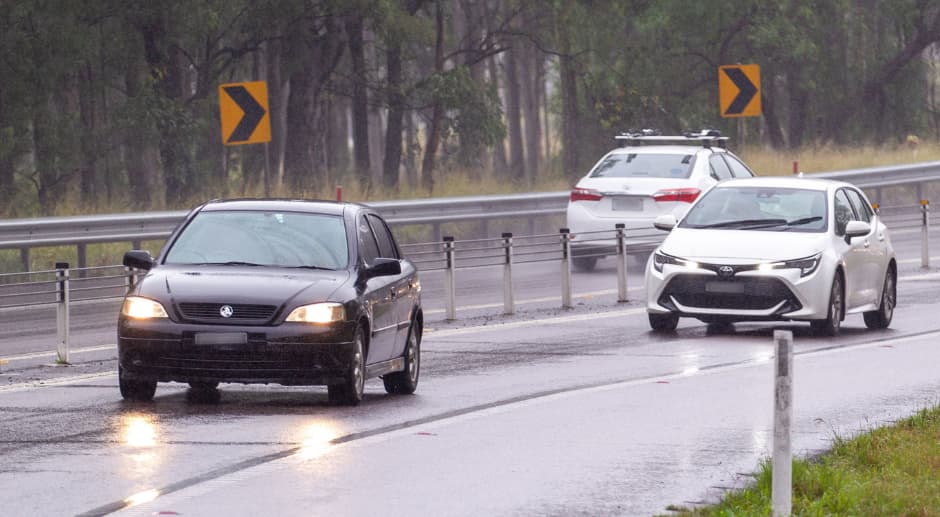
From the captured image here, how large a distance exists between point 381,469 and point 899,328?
437 inches

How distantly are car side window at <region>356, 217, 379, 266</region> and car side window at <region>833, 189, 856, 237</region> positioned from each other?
21.6 ft

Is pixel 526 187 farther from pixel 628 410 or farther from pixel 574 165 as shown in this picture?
pixel 628 410

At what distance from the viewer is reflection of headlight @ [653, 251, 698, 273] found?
18703mm

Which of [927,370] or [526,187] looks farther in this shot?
[526,187]

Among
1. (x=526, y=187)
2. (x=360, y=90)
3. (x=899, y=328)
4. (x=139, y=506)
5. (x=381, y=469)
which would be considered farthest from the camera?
(x=360, y=90)

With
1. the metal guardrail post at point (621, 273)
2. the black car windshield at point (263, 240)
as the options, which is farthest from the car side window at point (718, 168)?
the black car windshield at point (263, 240)

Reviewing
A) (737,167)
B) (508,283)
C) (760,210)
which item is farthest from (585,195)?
(760,210)

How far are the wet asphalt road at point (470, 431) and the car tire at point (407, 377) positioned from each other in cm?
14

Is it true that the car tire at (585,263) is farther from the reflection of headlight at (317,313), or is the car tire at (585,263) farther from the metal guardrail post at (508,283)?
the reflection of headlight at (317,313)

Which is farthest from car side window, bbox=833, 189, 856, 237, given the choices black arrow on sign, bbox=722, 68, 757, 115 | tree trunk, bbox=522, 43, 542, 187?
tree trunk, bbox=522, 43, 542, 187

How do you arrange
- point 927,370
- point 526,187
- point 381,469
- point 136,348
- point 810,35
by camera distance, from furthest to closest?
1. point 810,35
2. point 526,187
3. point 927,370
4. point 136,348
5. point 381,469

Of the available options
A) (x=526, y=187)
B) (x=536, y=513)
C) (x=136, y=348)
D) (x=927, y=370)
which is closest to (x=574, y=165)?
(x=526, y=187)

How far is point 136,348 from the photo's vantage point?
12727mm

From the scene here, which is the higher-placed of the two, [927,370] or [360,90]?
[360,90]
